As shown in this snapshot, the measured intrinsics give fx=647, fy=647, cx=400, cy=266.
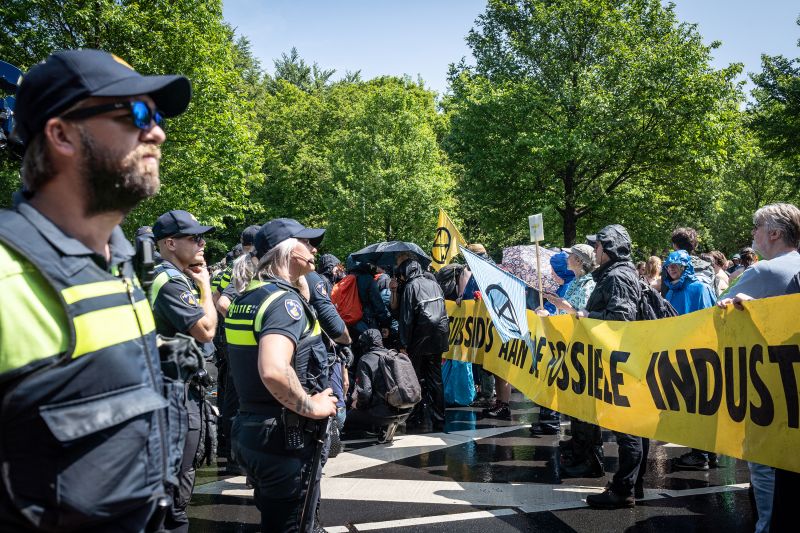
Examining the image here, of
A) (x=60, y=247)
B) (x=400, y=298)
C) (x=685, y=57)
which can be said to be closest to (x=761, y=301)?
(x=60, y=247)

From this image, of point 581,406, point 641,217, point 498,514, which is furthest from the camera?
point 641,217

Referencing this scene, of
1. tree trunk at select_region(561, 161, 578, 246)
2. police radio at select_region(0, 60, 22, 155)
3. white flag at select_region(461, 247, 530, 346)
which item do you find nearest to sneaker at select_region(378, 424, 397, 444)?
white flag at select_region(461, 247, 530, 346)

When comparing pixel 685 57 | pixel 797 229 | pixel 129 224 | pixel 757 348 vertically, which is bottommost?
pixel 757 348

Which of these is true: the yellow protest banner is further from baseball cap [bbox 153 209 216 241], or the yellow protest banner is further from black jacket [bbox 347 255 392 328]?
baseball cap [bbox 153 209 216 241]

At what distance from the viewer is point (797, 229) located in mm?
4113

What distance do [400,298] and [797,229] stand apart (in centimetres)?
535

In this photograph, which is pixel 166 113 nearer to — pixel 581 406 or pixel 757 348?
pixel 757 348

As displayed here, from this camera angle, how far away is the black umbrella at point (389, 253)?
884 cm

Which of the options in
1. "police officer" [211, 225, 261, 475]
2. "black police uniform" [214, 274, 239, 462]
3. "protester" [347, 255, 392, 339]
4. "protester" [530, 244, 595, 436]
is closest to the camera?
"police officer" [211, 225, 261, 475]

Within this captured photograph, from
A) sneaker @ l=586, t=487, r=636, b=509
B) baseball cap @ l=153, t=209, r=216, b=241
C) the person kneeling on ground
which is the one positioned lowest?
sneaker @ l=586, t=487, r=636, b=509

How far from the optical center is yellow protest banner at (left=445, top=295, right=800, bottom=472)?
363 cm

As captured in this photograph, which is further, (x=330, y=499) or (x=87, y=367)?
(x=330, y=499)

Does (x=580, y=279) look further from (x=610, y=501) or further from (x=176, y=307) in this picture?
(x=176, y=307)

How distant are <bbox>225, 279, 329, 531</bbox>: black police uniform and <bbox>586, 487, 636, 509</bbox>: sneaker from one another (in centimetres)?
286
